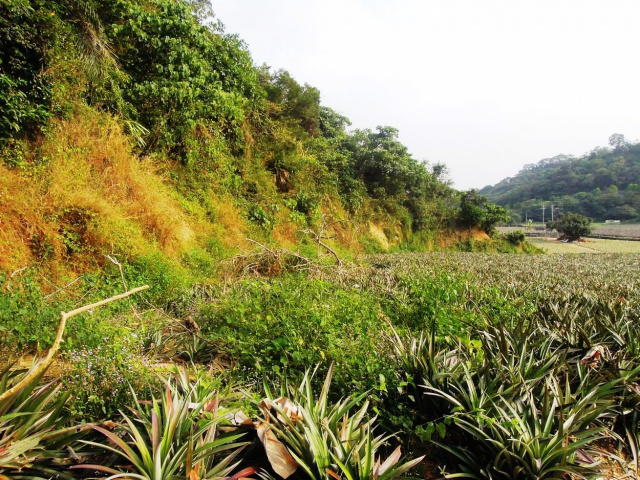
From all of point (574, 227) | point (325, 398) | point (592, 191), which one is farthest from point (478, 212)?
point (592, 191)

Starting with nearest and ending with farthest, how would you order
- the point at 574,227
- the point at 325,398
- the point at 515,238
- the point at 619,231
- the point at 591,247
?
1. the point at 325,398
2. the point at 515,238
3. the point at 591,247
4. the point at 574,227
5. the point at 619,231

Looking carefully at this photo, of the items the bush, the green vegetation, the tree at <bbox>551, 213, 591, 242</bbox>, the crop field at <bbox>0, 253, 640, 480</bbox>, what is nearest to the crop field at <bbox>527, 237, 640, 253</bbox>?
the tree at <bbox>551, 213, 591, 242</bbox>

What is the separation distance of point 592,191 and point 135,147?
2918 inches

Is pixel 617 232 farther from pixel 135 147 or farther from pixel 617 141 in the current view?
pixel 617 141

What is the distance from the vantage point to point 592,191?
6078 centimetres

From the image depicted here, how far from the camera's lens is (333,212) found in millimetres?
16359

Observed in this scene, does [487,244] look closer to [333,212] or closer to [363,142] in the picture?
[363,142]

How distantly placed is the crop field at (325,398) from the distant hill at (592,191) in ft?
198

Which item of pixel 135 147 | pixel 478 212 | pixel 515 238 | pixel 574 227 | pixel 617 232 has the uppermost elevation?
pixel 135 147

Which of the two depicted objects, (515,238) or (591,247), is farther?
(591,247)

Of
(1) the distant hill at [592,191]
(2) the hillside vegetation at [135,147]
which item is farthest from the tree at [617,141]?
(2) the hillside vegetation at [135,147]

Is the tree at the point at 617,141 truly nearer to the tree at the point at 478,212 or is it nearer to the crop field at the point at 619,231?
the crop field at the point at 619,231

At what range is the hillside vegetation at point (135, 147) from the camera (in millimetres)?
5277

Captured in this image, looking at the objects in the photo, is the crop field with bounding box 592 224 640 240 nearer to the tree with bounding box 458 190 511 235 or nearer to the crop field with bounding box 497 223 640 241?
the crop field with bounding box 497 223 640 241
